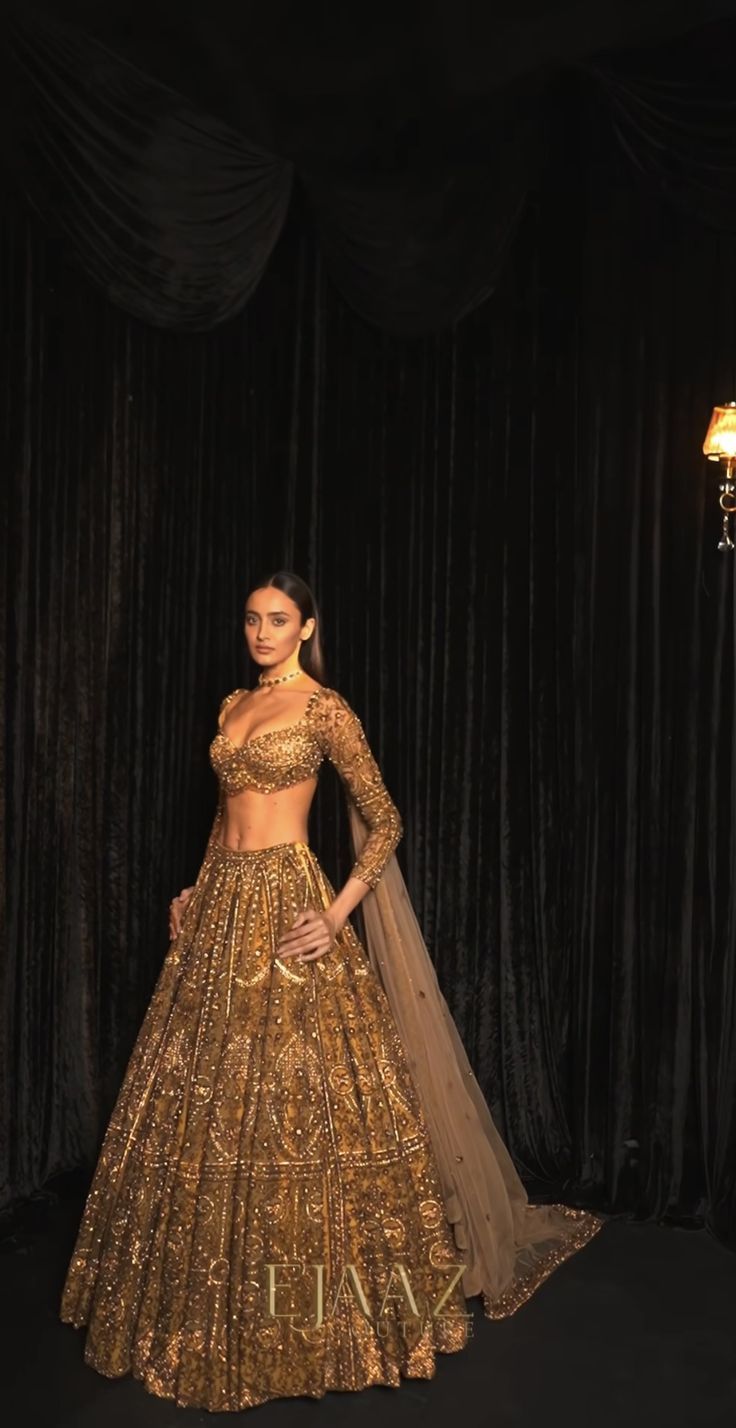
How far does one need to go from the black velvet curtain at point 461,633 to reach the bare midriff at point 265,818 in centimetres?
84

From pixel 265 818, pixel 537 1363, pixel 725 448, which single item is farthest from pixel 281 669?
pixel 537 1363

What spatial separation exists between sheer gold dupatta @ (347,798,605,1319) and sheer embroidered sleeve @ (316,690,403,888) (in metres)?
0.07

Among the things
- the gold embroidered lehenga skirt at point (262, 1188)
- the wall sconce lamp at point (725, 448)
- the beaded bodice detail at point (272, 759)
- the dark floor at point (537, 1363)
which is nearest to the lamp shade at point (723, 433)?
the wall sconce lamp at point (725, 448)

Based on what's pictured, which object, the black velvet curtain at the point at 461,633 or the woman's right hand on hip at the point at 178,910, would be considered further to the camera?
the black velvet curtain at the point at 461,633

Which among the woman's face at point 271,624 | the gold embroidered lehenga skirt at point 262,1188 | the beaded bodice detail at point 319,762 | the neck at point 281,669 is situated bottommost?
the gold embroidered lehenga skirt at point 262,1188

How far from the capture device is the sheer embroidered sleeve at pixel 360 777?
335cm

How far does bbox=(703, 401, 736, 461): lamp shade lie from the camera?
385 centimetres

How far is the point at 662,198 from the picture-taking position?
406 centimetres

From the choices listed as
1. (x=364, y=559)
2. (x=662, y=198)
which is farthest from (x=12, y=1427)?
(x=662, y=198)

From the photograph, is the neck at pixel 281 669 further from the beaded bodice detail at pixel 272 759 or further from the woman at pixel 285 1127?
the beaded bodice detail at pixel 272 759

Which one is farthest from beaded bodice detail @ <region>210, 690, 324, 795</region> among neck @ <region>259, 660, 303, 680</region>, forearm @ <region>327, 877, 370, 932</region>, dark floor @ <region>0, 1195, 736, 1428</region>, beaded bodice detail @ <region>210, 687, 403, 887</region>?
dark floor @ <region>0, 1195, 736, 1428</region>

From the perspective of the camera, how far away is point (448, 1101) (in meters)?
3.51

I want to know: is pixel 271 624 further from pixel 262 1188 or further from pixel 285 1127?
pixel 262 1188

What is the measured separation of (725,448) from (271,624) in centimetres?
138
